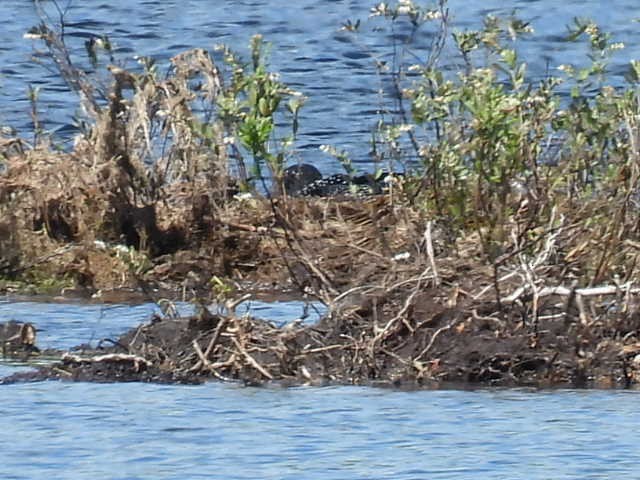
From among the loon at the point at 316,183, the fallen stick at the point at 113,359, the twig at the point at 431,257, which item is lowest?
the loon at the point at 316,183

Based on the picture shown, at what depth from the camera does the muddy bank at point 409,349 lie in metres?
10.9

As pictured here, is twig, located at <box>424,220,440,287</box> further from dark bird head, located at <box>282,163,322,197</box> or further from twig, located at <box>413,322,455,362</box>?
dark bird head, located at <box>282,163,322,197</box>

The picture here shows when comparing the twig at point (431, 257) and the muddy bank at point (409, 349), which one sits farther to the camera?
the twig at point (431, 257)

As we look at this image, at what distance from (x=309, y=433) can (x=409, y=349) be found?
4.15 ft

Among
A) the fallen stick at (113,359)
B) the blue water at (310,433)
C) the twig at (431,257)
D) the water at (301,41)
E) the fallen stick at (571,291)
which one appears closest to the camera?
the blue water at (310,433)

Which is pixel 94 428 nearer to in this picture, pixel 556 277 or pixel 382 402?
pixel 382 402

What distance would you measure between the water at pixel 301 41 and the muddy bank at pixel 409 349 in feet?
36.9

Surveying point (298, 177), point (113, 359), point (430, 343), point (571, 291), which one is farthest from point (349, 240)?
point (298, 177)

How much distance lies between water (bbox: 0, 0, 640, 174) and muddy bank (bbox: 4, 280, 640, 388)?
36.9 feet

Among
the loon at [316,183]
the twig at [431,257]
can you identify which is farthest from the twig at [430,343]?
the loon at [316,183]

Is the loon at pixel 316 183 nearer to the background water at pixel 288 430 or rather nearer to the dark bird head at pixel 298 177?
the dark bird head at pixel 298 177

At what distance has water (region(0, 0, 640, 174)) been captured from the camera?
2441 cm

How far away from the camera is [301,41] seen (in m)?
28.1

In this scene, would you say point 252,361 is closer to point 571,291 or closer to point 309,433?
point 309,433
